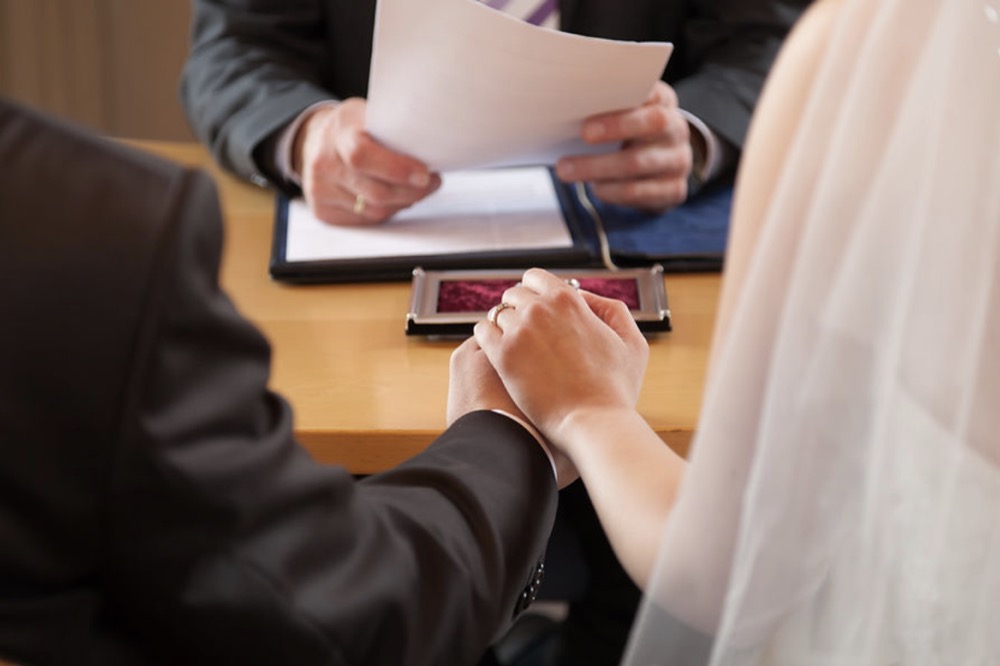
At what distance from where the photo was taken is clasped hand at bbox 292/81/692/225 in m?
1.33

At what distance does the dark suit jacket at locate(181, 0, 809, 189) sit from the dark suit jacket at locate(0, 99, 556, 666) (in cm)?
88

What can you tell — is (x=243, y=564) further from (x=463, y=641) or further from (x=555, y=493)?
(x=555, y=493)

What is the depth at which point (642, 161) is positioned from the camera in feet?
4.48

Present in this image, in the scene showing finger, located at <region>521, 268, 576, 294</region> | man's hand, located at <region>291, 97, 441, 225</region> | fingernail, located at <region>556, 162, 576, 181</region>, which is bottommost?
man's hand, located at <region>291, 97, 441, 225</region>

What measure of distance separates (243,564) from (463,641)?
18 cm

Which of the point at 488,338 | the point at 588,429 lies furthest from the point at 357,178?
the point at 588,429

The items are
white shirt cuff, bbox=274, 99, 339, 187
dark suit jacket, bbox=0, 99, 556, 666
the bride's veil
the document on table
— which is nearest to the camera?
dark suit jacket, bbox=0, 99, 556, 666

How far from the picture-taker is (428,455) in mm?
851

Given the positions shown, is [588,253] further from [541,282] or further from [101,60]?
[101,60]

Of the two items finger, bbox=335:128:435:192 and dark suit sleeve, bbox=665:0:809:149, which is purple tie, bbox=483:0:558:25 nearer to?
dark suit sleeve, bbox=665:0:809:149

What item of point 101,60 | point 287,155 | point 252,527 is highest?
point 252,527

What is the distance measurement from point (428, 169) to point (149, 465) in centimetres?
83

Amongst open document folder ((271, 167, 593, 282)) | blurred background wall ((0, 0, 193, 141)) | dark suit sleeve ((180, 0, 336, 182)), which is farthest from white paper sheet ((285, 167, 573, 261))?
blurred background wall ((0, 0, 193, 141))

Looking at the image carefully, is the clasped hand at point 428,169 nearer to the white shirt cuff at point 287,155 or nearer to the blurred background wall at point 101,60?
the white shirt cuff at point 287,155
